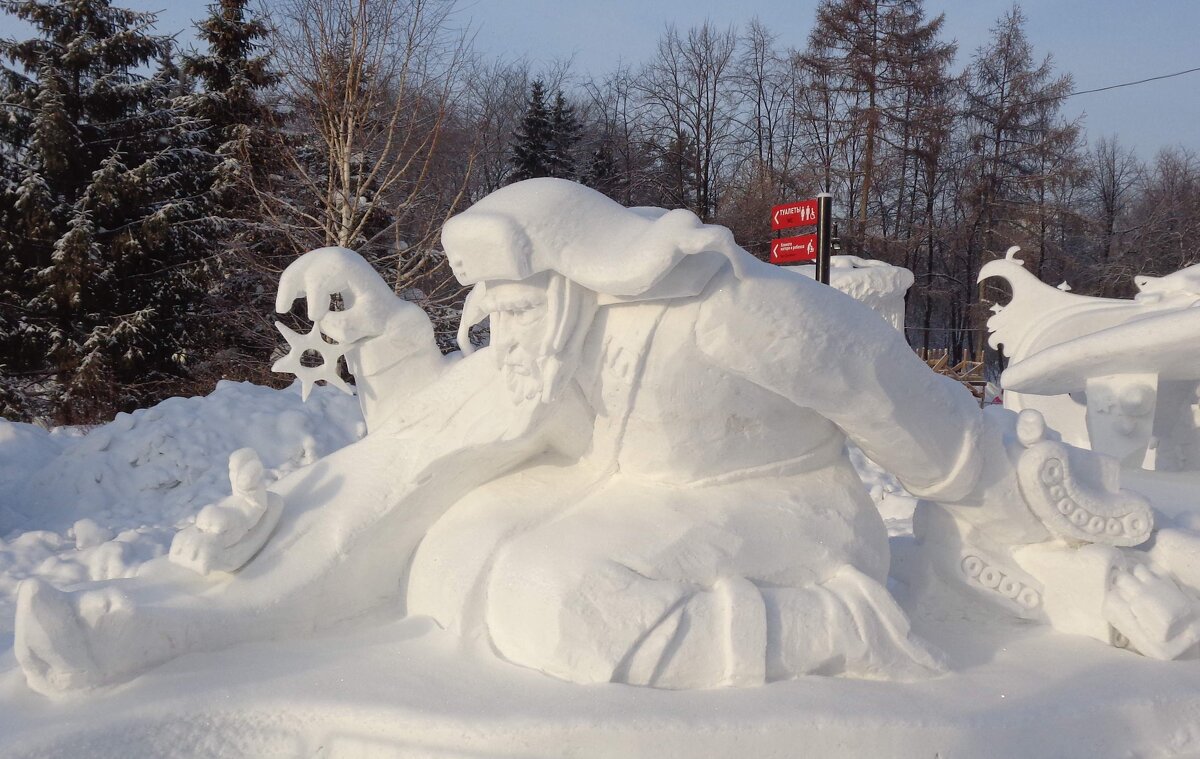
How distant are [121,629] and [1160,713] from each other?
6.64 feet

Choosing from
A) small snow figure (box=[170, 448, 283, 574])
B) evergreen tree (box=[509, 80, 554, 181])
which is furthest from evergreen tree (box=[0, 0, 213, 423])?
small snow figure (box=[170, 448, 283, 574])

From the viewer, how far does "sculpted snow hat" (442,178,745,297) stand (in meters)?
1.70

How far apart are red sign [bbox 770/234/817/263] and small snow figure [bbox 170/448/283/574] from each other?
5.13m

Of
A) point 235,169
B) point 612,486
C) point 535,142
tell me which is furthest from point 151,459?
point 535,142

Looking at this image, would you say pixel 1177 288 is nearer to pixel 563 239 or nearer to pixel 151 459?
pixel 563 239

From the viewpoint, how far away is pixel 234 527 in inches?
76.8

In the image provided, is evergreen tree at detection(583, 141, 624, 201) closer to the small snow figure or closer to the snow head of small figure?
the snow head of small figure

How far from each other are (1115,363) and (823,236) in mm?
2571

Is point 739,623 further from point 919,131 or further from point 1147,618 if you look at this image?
point 919,131

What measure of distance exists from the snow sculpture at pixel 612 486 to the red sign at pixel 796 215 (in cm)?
466

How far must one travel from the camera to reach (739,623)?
5.71 feet

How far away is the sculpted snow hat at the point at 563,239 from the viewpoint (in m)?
1.70

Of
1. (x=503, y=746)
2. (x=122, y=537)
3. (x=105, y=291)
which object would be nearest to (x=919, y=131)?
(x=105, y=291)

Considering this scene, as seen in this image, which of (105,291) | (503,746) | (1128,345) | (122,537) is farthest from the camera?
(105,291)
